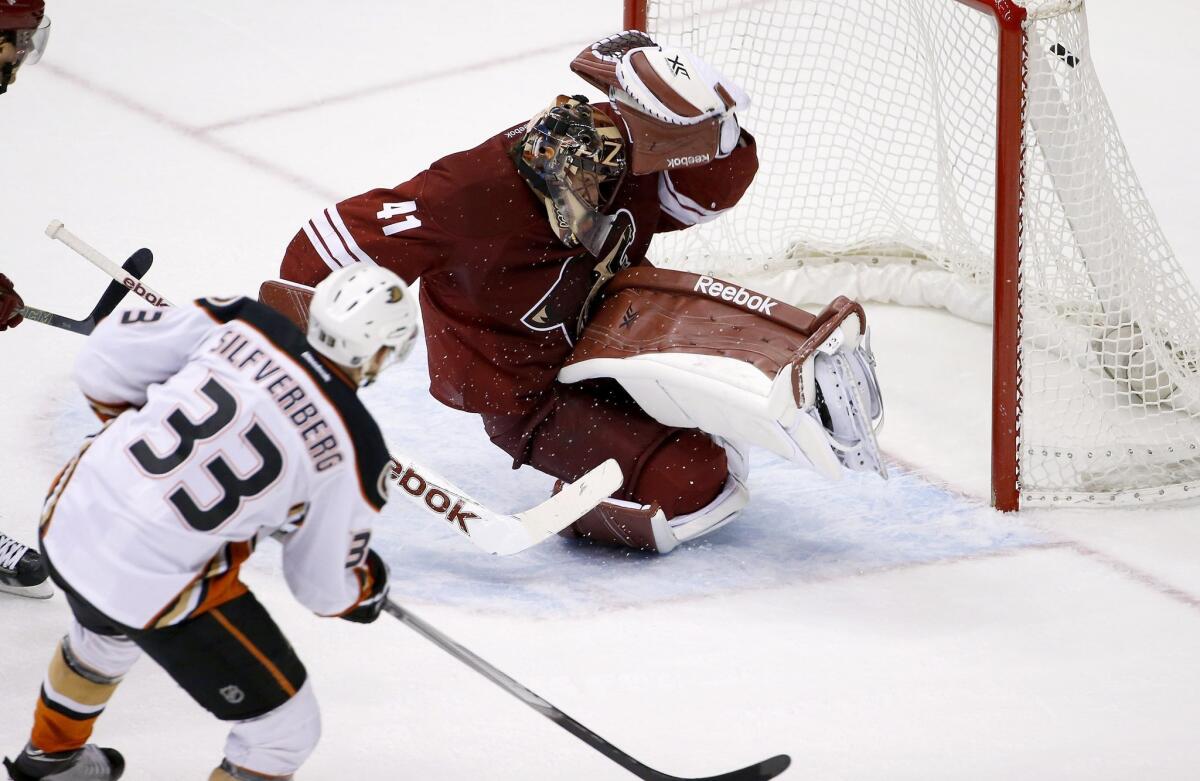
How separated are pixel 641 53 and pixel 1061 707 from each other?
1.24 metres

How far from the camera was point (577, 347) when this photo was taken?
117 inches

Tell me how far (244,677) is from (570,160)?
117 centimetres

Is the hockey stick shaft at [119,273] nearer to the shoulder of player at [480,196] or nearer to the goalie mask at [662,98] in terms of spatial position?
the shoulder of player at [480,196]

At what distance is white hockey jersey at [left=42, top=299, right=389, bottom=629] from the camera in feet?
6.07

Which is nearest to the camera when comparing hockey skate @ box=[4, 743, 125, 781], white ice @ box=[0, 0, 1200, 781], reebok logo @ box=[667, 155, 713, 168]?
hockey skate @ box=[4, 743, 125, 781]

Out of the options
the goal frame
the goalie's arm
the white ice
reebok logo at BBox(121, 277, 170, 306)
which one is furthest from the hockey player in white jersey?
the goal frame

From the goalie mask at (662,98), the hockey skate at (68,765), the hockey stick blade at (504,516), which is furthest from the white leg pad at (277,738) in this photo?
the goalie mask at (662,98)

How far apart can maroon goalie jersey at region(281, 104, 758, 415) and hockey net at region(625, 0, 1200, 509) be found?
0.55 meters

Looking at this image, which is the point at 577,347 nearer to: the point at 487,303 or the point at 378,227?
the point at 487,303

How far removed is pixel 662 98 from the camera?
272 centimetres

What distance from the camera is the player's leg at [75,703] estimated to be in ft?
6.70

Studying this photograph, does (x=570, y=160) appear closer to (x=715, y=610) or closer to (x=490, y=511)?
(x=490, y=511)

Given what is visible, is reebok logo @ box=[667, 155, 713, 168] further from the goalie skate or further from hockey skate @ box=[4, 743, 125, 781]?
hockey skate @ box=[4, 743, 125, 781]

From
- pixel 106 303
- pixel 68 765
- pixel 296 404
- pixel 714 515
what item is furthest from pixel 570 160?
pixel 68 765
